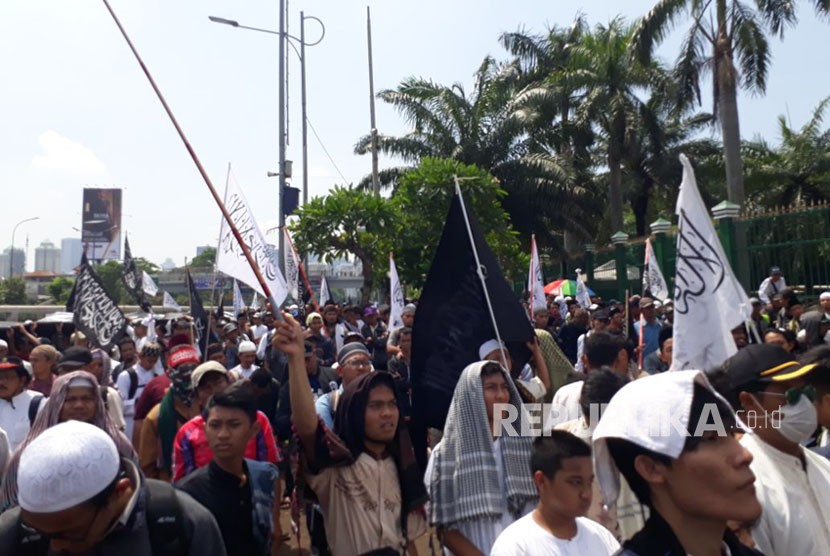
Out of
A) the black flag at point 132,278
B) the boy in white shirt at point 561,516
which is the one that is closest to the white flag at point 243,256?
the boy in white shirt at point 561,516

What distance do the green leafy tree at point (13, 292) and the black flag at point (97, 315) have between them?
57.5 m

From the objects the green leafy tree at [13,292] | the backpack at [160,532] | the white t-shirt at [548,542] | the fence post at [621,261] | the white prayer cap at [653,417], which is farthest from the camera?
the green leafy tree at [13,292]

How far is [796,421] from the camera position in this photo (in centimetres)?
Result: 277

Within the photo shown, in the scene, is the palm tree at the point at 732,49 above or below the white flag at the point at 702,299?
above

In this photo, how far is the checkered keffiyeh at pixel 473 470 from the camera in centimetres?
326

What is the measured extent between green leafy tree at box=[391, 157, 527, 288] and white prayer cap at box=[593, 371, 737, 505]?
58.1 feet

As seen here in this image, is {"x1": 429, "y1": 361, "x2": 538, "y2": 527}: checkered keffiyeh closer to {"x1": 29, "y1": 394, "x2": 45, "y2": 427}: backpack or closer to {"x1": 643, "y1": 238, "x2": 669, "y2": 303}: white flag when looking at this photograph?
{"x1": 29, "y1": 394, "x2": 45, "y2": 427}: backpack

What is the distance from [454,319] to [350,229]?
51.4ft

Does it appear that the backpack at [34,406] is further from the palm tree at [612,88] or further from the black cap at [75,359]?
the palm tree at [612,88]

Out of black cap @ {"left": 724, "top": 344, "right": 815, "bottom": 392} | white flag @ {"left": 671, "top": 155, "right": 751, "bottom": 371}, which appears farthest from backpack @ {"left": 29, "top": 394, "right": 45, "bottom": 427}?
black cap @ {"left": 724, "top": 344, "right": 815, "bottom": 392}

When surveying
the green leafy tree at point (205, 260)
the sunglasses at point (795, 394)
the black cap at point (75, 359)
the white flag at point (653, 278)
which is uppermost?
the green leafy tree at point (205, 260)

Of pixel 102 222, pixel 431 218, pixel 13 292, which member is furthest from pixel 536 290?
pixel 102 222

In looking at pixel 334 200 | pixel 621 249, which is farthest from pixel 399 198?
pixel 621 249

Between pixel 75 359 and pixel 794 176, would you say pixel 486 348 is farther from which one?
pixel 794 176
